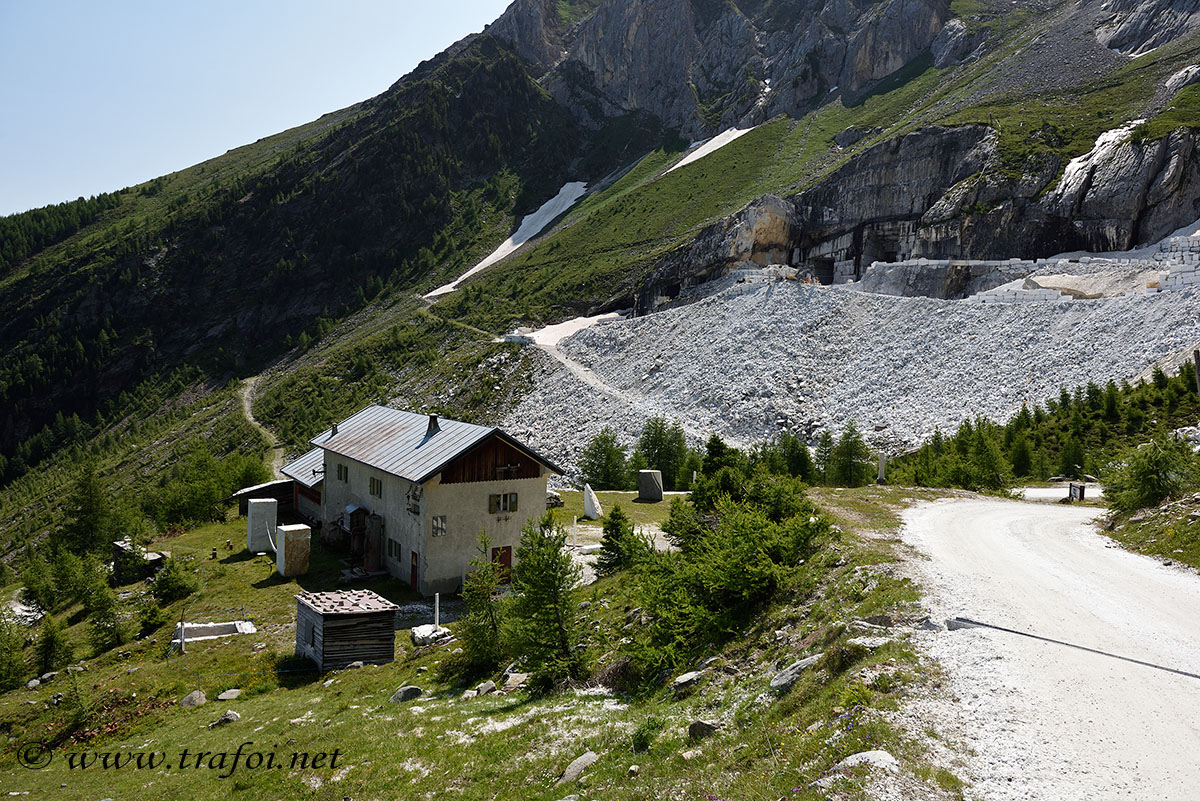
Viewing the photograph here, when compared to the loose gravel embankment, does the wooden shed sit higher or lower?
lower

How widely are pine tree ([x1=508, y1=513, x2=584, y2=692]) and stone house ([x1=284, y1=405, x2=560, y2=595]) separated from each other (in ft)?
33.4

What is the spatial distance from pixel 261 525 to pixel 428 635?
15.8m

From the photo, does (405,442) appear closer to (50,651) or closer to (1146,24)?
(50,651)

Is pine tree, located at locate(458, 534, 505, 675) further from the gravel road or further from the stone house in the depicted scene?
the gravel road

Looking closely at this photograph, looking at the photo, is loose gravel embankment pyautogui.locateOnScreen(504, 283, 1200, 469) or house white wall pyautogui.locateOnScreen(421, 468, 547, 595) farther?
loose gravel embankment pyautogui.locateOnScreen(504, 283, 1200, 469)

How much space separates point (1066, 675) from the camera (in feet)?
27.8

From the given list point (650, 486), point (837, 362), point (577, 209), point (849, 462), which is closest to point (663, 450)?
point (650, 486)

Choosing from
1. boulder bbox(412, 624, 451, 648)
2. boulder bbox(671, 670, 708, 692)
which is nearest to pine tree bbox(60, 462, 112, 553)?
boulder bbox(412, 624, 451, 648)

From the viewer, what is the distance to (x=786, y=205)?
292ft

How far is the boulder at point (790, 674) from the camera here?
31.4 ft

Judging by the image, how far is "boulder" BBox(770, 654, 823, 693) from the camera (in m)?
9.56

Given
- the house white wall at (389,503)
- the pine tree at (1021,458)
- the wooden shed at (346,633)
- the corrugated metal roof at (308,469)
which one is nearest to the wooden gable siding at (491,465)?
the house white wall at (389,503)

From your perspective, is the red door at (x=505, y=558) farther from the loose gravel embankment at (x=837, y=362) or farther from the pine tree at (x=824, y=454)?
the loose gravel embankment at (x=837, y=362)

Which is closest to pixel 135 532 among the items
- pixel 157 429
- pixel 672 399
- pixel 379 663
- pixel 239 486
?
pixel 239 486
